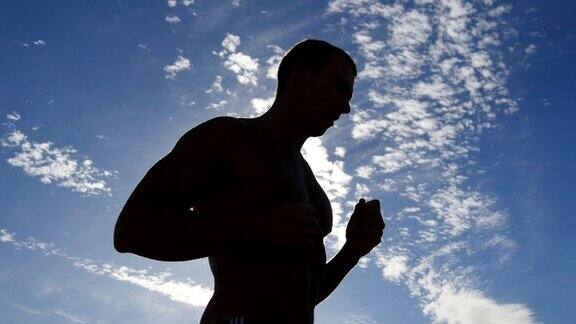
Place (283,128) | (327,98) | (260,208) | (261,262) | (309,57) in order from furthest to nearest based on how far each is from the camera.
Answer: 1. (309,57)
2. (283,128)
3. (327,98)
4. (260,208)
5. (261,262)

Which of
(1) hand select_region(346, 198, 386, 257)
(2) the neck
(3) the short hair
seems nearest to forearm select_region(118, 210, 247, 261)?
(2) the neck

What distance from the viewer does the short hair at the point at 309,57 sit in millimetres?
3495

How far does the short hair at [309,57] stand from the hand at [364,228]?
93 centimetres

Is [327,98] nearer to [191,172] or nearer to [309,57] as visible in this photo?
[309,57]

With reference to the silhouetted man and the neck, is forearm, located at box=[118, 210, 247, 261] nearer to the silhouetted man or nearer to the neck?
the silhouetted man

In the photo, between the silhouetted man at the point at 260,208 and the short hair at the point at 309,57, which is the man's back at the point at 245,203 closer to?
the silhouetted man at the point at 260,208

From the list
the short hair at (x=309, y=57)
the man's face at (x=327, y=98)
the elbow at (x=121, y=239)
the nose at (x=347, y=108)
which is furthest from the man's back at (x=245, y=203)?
the short hair at (x=309, y=57)

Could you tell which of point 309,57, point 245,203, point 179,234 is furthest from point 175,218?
point 309,57

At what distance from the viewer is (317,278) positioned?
298cm

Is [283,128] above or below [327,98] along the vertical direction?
below

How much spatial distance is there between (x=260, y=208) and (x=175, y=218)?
20.3 inches

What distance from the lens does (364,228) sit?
137 inches

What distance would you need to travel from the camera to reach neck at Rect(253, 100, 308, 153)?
3379mm

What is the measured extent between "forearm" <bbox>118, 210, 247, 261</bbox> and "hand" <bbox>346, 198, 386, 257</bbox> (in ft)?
4.14
